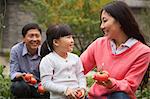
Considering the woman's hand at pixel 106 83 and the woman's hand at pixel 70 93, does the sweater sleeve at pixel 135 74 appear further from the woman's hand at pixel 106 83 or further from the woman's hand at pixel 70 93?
the woman's hand at pixel 70 93

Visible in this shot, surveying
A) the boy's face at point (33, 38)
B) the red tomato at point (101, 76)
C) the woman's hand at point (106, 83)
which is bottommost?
the woman's hand at point (106, 83)

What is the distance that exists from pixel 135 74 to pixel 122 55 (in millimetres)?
212

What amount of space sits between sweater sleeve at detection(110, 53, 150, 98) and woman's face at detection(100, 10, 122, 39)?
1.00 ft

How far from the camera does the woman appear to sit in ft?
12.7

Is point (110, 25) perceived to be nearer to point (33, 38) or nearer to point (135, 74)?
point (135, 74)

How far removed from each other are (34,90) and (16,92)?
201 millimetres

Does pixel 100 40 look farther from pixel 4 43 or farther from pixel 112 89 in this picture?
pixel 4 43

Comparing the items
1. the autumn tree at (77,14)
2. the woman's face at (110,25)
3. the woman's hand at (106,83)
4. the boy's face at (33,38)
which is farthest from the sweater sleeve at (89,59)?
the autumn tree at (77,14)

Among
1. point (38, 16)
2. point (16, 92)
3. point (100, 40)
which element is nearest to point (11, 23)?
point (38, 16)

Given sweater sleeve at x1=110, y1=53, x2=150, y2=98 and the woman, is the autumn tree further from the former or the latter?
sweater sleeve at x1=110, y1=53, x2=150, y2=98

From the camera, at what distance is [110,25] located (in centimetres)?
392

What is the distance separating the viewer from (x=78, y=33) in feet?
38.1

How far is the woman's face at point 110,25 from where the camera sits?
3.92 meters

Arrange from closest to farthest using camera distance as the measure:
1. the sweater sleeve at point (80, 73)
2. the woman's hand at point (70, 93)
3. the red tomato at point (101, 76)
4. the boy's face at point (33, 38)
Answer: the red tomato at point (101, 76) → the woman's hand at point (70, 93) → the sweater sleeve at point (80, 73) → the boy's face at point (33, 38)
